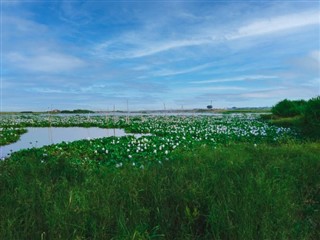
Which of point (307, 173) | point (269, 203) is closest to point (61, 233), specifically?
point (269, 203)

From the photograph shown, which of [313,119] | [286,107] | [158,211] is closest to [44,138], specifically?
[313,119]

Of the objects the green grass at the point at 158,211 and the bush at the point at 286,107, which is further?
the bush at the point at 286,107

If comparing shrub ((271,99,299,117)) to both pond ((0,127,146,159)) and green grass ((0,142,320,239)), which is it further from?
green grass ((0,142,320,239))

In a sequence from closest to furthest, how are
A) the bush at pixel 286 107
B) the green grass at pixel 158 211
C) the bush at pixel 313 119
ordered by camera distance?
the green grass at pixel 158 211
the bush at pixel 313 119
the bush at pixel 286 107

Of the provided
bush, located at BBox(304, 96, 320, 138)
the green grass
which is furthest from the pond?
bush, located at BBox(304, 96, 320, 138)

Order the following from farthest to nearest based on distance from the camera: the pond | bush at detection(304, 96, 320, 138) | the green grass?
the pond
bush at detection(304, 96, 320, 138)
the green grass

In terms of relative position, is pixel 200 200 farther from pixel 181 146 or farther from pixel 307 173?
pixel 181 146

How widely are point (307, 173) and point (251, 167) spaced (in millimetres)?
1163

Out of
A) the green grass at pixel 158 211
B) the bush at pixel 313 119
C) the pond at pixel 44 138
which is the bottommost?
the pond at pixel 44 138

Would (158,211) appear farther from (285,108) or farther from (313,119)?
(285,108)

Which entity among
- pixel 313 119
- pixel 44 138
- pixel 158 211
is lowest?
pixel 44 138

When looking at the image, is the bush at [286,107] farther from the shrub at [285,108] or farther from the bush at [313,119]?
the bush at [313,119]

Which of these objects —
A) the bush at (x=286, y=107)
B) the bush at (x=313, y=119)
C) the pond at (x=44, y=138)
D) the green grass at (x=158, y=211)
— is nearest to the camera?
the green grass at (x=158, y=211)

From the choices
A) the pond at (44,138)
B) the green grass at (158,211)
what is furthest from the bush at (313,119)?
the pond at (44,138)
